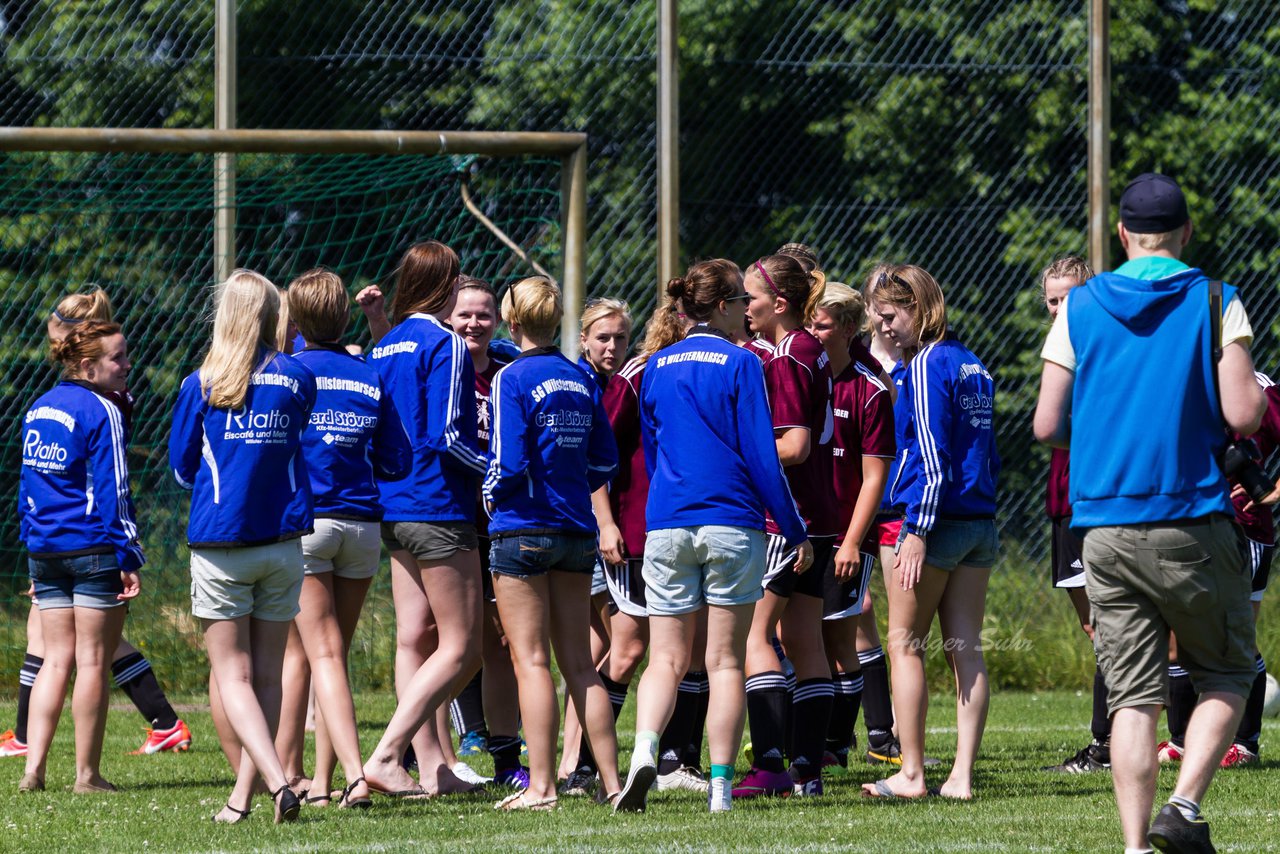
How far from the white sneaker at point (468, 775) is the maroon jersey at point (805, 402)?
1.63m

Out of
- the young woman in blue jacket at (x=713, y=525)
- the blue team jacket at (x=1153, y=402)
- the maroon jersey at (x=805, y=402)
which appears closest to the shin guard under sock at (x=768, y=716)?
the young woman in blue jacket at (x=713, y=525)

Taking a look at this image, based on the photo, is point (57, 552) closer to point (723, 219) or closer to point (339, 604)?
point (339, 604)

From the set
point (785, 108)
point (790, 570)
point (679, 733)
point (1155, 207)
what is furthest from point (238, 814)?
point (785, 108)

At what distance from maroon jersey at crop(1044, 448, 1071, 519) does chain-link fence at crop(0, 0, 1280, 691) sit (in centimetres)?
404

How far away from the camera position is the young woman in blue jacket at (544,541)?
5.85 m

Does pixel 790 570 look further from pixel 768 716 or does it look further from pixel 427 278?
pixel 427 278

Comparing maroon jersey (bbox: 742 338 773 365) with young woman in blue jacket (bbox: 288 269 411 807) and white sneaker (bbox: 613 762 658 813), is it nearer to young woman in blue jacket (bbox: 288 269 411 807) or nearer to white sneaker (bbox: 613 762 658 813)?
young woman in blue jacket (bbox: 288 269 411 807)

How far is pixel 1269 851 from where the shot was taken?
16.0 feet

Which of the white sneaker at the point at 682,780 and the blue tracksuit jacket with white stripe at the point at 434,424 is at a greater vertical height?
the blue tracksuit jacket with white stripe at the point at 434,424

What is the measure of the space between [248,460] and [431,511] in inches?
30.3

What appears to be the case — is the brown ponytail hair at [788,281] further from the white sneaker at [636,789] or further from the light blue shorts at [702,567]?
the white sneaker at [636,789]

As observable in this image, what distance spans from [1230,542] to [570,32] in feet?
27.8

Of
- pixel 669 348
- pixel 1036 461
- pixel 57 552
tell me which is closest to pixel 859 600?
pixel 669 348

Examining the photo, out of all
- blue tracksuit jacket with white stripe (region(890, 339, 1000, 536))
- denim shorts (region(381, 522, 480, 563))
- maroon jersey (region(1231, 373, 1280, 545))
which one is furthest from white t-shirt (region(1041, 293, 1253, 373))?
maroon jersey (region(1231, 373, 1280, 545))
